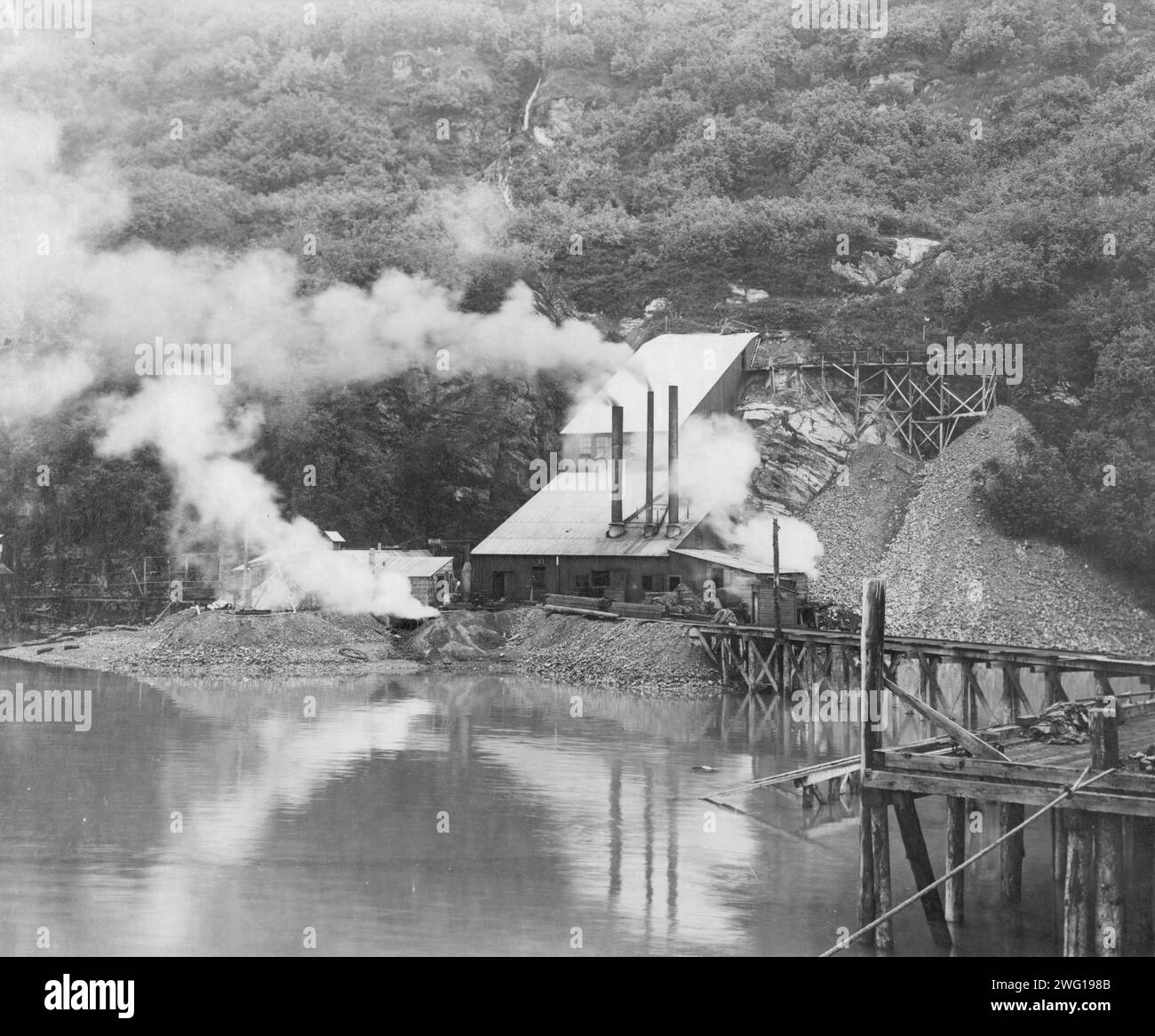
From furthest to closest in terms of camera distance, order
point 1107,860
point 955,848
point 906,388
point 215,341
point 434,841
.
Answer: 1. point 215,341
2. point 906,388
3. point 434,841
4. point 955,848
5. point 1107,860

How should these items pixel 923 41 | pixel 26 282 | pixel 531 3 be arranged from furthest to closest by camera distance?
pixel 531 3 < pixel 923 41 < pixel 26 282

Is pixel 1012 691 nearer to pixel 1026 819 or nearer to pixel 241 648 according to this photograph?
pixel 1026 819

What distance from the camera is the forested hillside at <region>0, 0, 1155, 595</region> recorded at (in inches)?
2697

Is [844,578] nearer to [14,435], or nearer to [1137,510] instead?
[1137,510]

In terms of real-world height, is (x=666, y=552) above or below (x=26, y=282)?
below

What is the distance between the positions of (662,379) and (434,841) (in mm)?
44949

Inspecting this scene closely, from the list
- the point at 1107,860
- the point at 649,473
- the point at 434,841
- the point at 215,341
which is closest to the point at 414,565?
the point at 649,473

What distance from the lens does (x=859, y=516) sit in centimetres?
6109

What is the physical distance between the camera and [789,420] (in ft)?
215

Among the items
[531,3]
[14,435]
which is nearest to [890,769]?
[14,435]

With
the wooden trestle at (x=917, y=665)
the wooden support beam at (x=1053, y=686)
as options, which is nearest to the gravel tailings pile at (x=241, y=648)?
the wooden trestle at (x=917, y=665)

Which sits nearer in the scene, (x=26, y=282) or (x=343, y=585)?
(x=343, y=585)
